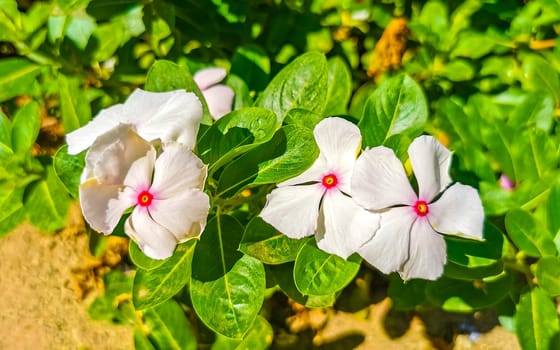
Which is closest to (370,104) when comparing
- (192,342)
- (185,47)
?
(192,342)

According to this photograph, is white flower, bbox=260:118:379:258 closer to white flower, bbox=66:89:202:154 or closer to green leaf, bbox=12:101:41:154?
white flower, bbox=66:89:202:154

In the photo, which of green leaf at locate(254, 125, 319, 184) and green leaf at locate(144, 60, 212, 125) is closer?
green leaf at locate(254, 125, 319, 184)

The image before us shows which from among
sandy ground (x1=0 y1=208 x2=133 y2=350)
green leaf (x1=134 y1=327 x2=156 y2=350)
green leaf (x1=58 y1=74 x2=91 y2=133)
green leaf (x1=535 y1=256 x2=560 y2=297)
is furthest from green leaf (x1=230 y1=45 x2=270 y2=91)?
sandy ground (x1=0 y1=208 x2=133 y2=350)

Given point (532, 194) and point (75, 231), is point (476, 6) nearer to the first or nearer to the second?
point (532, 194)

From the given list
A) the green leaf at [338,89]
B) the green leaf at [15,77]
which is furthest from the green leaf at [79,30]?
the green leaf at [338,89]

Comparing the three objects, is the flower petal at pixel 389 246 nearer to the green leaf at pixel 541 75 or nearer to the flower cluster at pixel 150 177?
the flower cluster at pixel 150 177

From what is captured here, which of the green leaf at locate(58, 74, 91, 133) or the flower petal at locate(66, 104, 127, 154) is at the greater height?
the flower petal at locate(66, 104, 127, 154)

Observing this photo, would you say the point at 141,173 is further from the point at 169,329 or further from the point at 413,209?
the point at 169,329
